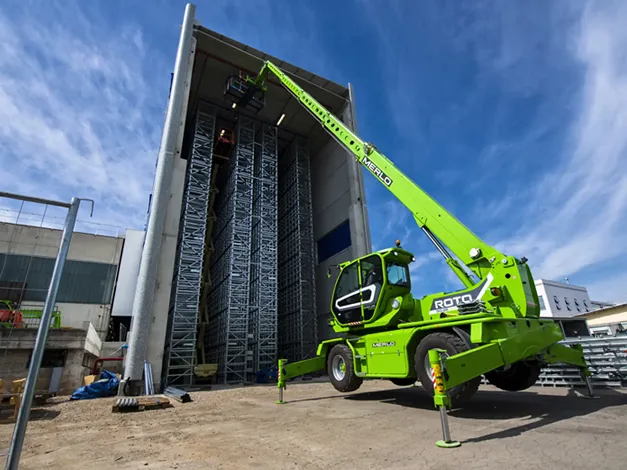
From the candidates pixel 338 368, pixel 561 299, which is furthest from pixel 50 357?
pixel 561 299

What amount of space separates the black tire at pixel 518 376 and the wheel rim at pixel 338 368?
3.33 metres

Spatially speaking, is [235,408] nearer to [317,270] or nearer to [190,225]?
[190,225]

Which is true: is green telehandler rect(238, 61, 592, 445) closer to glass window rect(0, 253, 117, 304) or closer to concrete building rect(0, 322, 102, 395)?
concrete building rect(0, 322, 102, 395)

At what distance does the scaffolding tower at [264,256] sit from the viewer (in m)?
18.0

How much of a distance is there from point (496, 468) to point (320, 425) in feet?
9.47

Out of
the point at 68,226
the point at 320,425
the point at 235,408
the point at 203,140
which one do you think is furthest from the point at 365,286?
the point at 203,140

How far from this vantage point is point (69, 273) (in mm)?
23000

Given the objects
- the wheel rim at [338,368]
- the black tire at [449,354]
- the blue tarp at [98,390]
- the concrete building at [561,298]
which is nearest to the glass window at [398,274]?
the black tire at [449,354]

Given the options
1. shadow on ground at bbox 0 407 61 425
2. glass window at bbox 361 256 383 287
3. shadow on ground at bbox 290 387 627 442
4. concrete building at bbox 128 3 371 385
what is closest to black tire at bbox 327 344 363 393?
shadow on ground at bbox 290 387 627 442

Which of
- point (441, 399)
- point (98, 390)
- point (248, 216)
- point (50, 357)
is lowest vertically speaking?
point (98, 390)

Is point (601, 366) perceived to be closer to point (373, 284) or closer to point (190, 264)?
point (373, 284)

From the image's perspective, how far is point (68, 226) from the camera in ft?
10.0

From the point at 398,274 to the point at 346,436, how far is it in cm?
419

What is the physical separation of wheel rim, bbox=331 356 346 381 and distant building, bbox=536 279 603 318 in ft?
143
